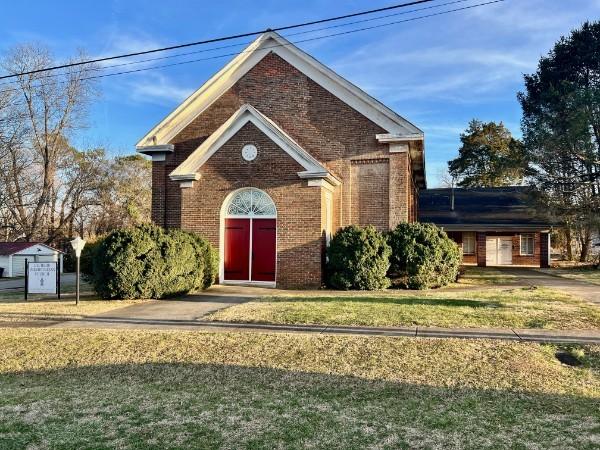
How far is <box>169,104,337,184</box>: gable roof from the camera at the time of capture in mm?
15719

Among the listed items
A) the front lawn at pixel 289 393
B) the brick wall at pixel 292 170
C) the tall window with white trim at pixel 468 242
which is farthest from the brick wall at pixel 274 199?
the tall window with white trim at pixel 468 242

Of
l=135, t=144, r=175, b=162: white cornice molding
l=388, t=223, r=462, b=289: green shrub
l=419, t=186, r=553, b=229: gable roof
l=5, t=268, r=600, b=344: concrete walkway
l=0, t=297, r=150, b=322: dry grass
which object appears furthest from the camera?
l=419, t=186, r=553, b=229: gable roof

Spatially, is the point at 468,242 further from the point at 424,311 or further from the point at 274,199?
the point at 424,311

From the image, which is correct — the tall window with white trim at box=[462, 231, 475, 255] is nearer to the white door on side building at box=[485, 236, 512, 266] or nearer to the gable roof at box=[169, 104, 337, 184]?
the white door on side building at box=[485, 236, 512, 266]

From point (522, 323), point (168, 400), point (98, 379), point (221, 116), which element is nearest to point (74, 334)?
point (98, 379)

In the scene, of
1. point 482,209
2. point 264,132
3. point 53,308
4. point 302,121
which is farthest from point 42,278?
point 482,209

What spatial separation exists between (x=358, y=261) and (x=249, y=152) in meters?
4.93

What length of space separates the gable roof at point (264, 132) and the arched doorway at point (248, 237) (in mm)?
1544

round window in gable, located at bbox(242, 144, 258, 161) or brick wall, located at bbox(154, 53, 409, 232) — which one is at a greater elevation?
brick wall, located at bbox(154, 53, 409, 232)

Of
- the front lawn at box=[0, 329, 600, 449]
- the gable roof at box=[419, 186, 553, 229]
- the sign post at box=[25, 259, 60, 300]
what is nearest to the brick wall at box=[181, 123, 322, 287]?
the sign post at box=[25, 259, 60, 300]

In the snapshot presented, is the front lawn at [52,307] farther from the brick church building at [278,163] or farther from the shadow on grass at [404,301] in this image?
the brick church building at [278,163]

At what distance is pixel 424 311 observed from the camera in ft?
35.0

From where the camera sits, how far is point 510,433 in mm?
4621

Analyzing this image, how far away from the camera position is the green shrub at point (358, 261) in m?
15.4
